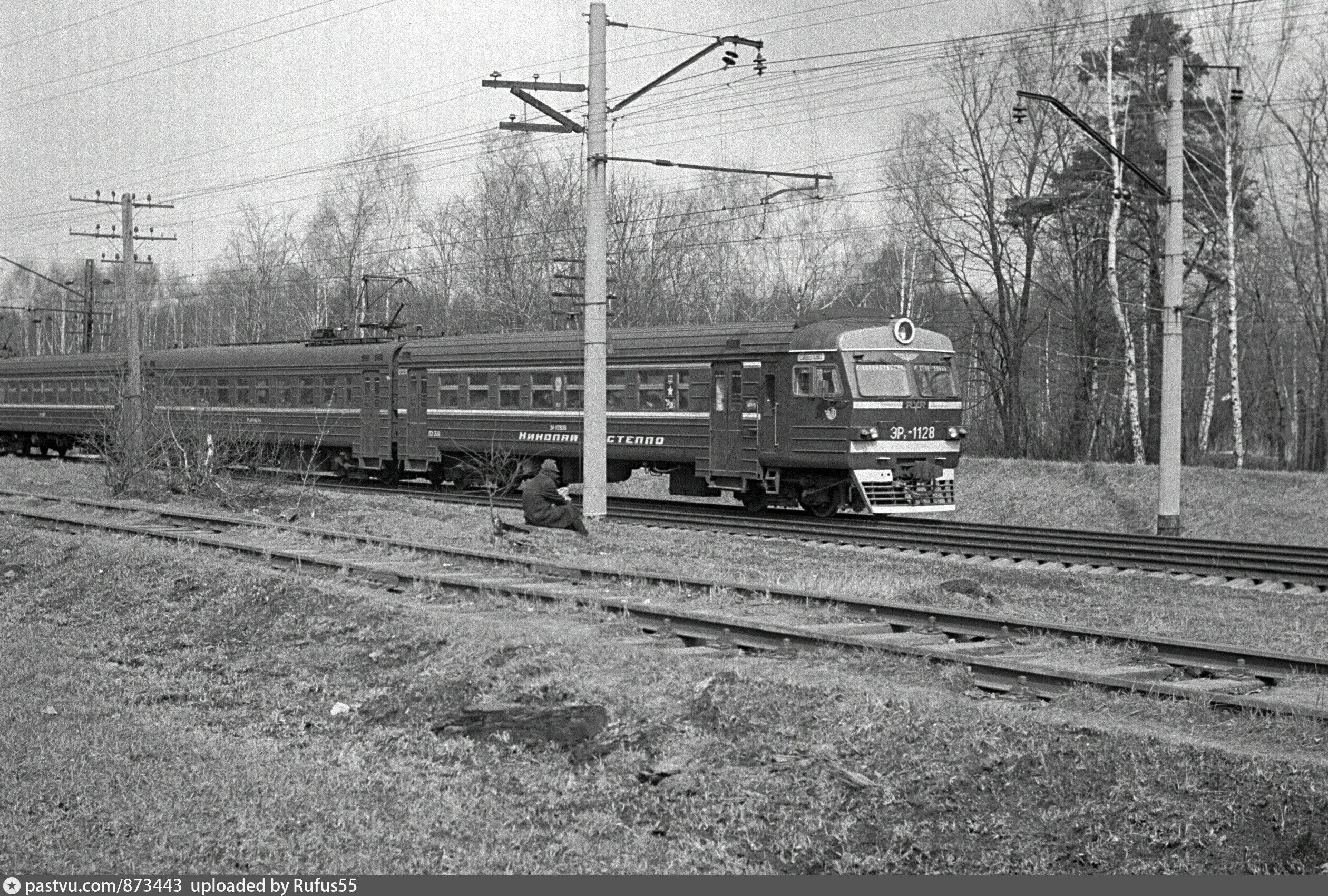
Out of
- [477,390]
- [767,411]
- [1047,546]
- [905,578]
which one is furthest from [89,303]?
[905,578]

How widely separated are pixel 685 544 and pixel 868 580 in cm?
466

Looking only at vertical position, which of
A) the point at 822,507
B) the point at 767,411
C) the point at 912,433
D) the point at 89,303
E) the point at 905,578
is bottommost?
the point at 905,578

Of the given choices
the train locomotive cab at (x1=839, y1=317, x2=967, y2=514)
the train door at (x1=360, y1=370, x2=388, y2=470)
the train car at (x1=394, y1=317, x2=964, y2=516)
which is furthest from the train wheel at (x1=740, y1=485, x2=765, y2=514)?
the train door at (x1=360, y1=370, x2=388, y2=470)

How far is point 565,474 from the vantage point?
1040 inches

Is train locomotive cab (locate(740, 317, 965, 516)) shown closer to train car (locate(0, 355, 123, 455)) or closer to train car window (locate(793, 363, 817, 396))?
train car window (locate(793, 363, 817, 396))

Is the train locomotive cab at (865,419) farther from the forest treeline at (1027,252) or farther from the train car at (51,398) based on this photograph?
the train car at (51,398)

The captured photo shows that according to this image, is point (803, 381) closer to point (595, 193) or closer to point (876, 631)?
point (595, 193)

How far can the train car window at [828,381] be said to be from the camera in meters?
21.3

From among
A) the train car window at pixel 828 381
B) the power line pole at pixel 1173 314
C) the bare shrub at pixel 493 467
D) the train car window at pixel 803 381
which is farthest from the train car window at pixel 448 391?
the power line pole at pixel 1173 314

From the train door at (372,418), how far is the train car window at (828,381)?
38.5 ft

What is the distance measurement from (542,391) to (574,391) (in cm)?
98

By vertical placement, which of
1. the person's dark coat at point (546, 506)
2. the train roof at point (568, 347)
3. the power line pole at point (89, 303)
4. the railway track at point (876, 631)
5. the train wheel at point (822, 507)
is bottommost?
the railway track at point (876, 631)

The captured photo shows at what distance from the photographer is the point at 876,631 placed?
11477 mm

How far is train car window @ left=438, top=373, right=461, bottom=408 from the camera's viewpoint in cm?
2802
